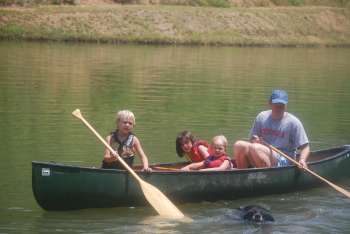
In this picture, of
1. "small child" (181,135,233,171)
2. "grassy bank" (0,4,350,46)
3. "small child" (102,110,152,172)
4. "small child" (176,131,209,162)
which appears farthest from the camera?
"grassy bank" (0,4,350,46)

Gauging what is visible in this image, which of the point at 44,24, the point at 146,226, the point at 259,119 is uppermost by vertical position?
the point at 44,24

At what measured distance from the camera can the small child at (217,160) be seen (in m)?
12.7

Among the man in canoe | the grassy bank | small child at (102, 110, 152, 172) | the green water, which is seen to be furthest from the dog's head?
the grassy bank

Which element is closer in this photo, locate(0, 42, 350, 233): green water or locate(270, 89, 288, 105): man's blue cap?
locate(0, 42, 350, 233): green water

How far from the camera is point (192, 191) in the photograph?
12328 millimetres

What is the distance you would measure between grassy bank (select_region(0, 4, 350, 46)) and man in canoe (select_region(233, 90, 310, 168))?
39.7m

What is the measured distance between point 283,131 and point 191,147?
1395 millimetres

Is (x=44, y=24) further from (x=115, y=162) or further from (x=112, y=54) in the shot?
(x=115, y=162)

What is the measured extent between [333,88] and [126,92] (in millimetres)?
→ 7925

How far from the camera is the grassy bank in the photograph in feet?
173

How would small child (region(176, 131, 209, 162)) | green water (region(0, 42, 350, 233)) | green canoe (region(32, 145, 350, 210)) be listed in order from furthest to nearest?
1. small child (region(176, 131, 209, 162))
2. green water (region(0, 42, 350, 233))
3. green canoe (region(32, 145, 350, 210))

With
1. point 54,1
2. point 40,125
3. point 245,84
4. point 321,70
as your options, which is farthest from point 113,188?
point 54,1

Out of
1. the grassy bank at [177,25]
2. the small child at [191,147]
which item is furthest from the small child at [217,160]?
the grassy bank at [177,25]

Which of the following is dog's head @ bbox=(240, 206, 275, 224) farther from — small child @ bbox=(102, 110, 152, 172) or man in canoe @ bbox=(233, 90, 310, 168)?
man in canoe @ bbox=(233, 90, 310, 168)
